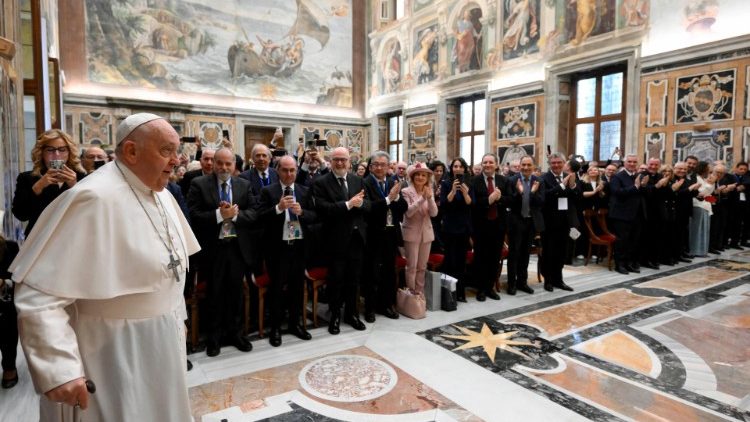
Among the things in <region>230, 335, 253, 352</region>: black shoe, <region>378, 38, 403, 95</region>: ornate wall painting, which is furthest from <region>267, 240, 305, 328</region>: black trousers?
<region>378, 38, 403, 95</region>: ornate wall painting

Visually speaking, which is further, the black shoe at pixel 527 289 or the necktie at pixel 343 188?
the black shoe at pixel 527 289

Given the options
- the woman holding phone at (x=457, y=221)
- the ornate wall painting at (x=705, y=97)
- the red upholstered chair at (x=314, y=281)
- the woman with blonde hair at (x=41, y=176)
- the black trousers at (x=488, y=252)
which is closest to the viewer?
the woman with blonde hair at (x=41, y=176)

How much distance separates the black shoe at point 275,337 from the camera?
4.35 m

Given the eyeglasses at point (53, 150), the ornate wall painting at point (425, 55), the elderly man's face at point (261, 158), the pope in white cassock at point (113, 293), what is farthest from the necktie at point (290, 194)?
the ornate wall painting at point (425, 55)

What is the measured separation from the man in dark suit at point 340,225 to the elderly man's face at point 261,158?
0.90m

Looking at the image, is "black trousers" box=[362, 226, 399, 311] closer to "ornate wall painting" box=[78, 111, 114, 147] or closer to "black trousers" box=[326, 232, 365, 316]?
"black trousers" box=[326, 232, 365, 316]

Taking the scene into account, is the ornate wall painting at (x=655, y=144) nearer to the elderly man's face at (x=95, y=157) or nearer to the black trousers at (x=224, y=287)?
the black trousers at (x=224, y=287)

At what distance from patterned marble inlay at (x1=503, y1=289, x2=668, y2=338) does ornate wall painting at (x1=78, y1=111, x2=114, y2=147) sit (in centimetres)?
1423

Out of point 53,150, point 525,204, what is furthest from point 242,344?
point 525,204

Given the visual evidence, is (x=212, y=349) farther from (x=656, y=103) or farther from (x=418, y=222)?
(x=656, y=103)

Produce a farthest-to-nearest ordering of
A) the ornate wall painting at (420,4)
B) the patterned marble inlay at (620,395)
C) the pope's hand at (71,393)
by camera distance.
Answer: the ornate wall painting at (420,4) → the patterned marble inlay at (620,395) → the pope's hand at (71,393)

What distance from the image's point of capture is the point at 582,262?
8.56 metres

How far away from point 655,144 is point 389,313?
819 cm

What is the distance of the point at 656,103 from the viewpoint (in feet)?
32.5
